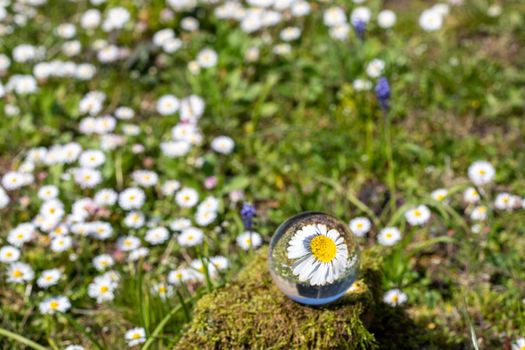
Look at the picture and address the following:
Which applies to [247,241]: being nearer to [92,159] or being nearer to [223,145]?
[223,145]

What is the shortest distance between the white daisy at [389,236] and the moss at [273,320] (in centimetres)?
63

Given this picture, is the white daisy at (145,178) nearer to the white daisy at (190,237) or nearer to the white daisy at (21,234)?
the white daisy at (190,237)

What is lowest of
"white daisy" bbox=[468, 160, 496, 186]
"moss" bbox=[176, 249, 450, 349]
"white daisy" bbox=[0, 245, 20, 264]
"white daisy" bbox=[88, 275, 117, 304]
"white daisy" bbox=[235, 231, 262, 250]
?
"white daisy" bbox=[468, 160, 496, 186]

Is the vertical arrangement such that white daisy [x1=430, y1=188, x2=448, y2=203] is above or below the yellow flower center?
below

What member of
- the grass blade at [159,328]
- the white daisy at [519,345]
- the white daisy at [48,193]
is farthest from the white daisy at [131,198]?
the white daisy at [519,345]

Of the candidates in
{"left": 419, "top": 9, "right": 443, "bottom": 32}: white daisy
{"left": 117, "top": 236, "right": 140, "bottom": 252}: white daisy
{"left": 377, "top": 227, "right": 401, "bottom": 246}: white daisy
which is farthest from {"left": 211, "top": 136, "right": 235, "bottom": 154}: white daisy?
{"left": 419, "top": 9, "right": 443, "bottom": 32}: white daisy

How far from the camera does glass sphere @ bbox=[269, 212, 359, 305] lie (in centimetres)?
252

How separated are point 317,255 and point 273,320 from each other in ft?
1.02

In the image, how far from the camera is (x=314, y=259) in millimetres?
2527

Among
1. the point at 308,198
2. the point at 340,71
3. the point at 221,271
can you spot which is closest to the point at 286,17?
the point at 340,71

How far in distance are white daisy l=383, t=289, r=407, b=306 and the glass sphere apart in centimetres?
61

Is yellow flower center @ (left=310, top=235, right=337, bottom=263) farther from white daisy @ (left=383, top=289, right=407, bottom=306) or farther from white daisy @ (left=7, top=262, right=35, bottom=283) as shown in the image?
white daisy @ (left=7, top=262, right=35, bottom=283)

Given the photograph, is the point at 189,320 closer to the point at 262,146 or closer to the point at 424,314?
the point at 424,314

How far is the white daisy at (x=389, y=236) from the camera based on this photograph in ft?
11.5
